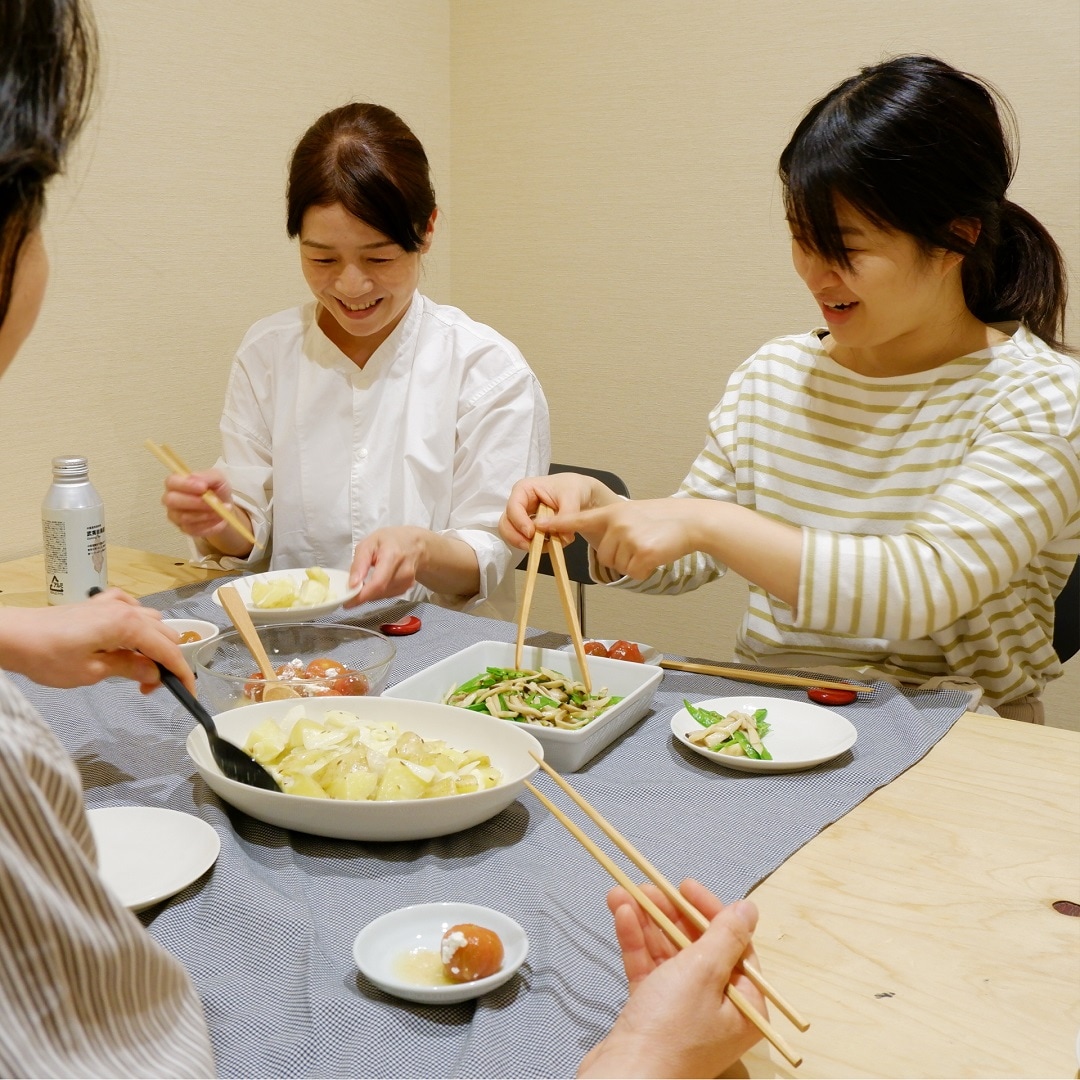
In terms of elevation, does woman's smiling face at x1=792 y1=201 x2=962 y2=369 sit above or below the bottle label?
above

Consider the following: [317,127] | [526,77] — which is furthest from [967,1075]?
[526,77]

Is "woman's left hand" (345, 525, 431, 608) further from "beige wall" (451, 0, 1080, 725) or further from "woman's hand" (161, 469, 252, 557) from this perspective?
"beige wall" (451, 0, 1080, 725)

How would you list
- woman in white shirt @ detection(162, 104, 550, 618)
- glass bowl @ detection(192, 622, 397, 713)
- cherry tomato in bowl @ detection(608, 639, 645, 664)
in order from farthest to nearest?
woman in white shirt @ detection(162, 104, 550, 618) < cherry tomato in bowl @ detection(608, 639, 645, 664) < glass bowl @ detection(192, 622, 397, 713)

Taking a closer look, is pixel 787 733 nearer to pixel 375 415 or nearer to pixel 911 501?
pixel 911 501

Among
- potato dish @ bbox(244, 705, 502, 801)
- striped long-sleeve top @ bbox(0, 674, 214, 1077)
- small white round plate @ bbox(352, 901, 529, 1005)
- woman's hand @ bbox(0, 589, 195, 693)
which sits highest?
striped long-sleeve top @ bbox(0, 674, 214, 1077)

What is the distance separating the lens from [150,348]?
8.05 ft

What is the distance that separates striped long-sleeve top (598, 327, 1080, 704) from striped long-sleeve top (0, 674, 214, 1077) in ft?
3.31

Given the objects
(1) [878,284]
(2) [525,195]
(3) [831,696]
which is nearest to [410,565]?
(3) [831,696]

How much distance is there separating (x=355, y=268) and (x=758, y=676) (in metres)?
1.04

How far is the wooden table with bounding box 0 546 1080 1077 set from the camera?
726 millimetres

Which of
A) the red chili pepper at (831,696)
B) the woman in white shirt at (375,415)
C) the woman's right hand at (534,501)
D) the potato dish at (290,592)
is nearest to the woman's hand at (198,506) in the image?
the woman in white shirt at (375,415)

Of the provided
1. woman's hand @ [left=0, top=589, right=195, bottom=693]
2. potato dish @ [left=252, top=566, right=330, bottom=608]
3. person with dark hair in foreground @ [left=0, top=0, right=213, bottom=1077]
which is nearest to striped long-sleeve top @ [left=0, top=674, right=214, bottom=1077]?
person with dark hair in foreground @ [left=0, top=0, right=213, bottom=1077]

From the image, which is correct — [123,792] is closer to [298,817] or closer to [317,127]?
[298,817]

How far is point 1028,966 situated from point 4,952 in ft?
2.30
